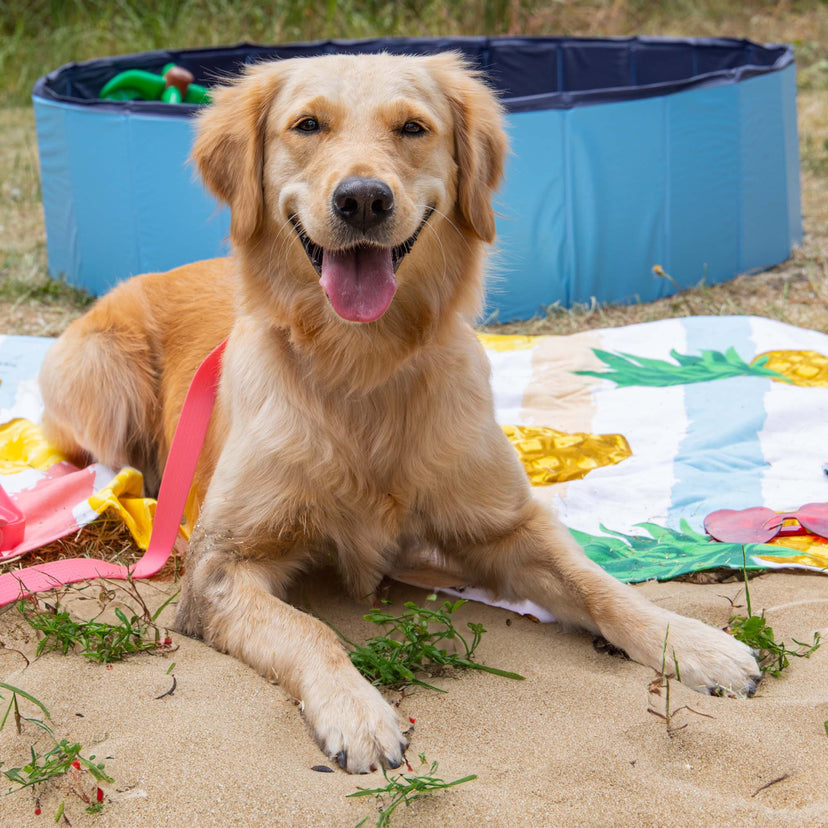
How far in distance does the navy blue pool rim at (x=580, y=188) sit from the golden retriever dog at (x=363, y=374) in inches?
91.9

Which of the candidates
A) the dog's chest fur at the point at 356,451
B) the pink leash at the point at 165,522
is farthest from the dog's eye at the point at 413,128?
the pink leash at the point at 165,522

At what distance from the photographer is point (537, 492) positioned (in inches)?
141

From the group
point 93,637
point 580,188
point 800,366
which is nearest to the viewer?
point 93,637

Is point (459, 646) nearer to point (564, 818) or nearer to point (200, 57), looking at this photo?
point (564, 818)

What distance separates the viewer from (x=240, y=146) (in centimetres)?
288

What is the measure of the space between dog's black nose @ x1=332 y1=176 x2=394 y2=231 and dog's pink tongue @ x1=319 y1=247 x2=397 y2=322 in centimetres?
15

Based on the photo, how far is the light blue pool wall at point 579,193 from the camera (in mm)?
5379

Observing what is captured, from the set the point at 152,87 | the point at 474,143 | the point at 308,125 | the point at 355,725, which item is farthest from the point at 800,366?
the point at 152,87

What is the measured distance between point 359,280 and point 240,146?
636 millimetres

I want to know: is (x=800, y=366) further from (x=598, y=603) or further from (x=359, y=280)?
(x=359, y=280)

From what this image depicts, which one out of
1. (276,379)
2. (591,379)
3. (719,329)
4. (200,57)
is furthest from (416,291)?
(200,57)

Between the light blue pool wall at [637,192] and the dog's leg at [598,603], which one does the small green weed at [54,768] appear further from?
the light blue pool wall at [637,192]

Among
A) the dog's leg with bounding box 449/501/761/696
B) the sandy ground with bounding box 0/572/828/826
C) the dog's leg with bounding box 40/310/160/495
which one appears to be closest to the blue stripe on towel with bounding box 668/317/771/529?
the dog's leg with bounding box 449/501/761/696

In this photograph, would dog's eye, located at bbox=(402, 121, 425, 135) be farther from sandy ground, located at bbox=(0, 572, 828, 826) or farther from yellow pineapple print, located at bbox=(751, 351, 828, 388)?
yellow pineapple print, located at bbox=(751, 351, 828, 388)
